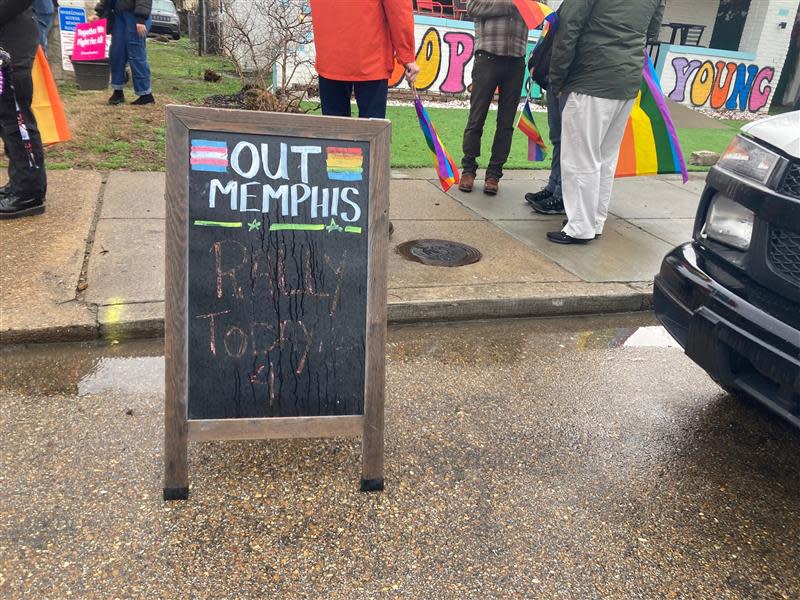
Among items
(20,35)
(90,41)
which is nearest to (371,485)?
(20,35)

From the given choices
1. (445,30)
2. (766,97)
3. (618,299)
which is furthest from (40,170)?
(766,97)

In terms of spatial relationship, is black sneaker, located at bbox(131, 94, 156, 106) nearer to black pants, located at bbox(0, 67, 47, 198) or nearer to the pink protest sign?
the pink protest sign

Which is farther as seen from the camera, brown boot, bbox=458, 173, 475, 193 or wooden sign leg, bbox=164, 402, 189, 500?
brown boot, bbox=458, 173, 475, 193

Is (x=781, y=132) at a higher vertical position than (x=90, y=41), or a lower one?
higher

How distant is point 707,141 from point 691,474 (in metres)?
9.61

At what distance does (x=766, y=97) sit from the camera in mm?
15609

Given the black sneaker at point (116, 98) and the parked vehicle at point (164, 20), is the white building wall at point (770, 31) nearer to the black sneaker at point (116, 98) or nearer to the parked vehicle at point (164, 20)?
the black sneaker at point (116, 98)

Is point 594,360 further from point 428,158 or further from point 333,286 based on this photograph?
point 428,158

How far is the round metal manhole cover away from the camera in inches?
179

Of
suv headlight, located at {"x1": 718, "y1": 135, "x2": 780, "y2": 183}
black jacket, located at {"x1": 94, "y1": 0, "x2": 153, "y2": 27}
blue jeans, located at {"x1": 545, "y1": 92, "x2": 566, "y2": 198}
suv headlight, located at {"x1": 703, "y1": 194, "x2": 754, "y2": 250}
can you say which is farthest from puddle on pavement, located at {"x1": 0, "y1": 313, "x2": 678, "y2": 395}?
black jacket, located at {"x1": 94, "y1": 0, "x2": 153, "y2": 27}

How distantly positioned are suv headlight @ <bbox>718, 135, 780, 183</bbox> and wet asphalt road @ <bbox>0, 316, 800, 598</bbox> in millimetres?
1185

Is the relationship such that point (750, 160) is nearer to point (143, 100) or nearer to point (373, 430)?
point (373, 430)

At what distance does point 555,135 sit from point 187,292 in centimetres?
438

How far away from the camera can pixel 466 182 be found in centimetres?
631
